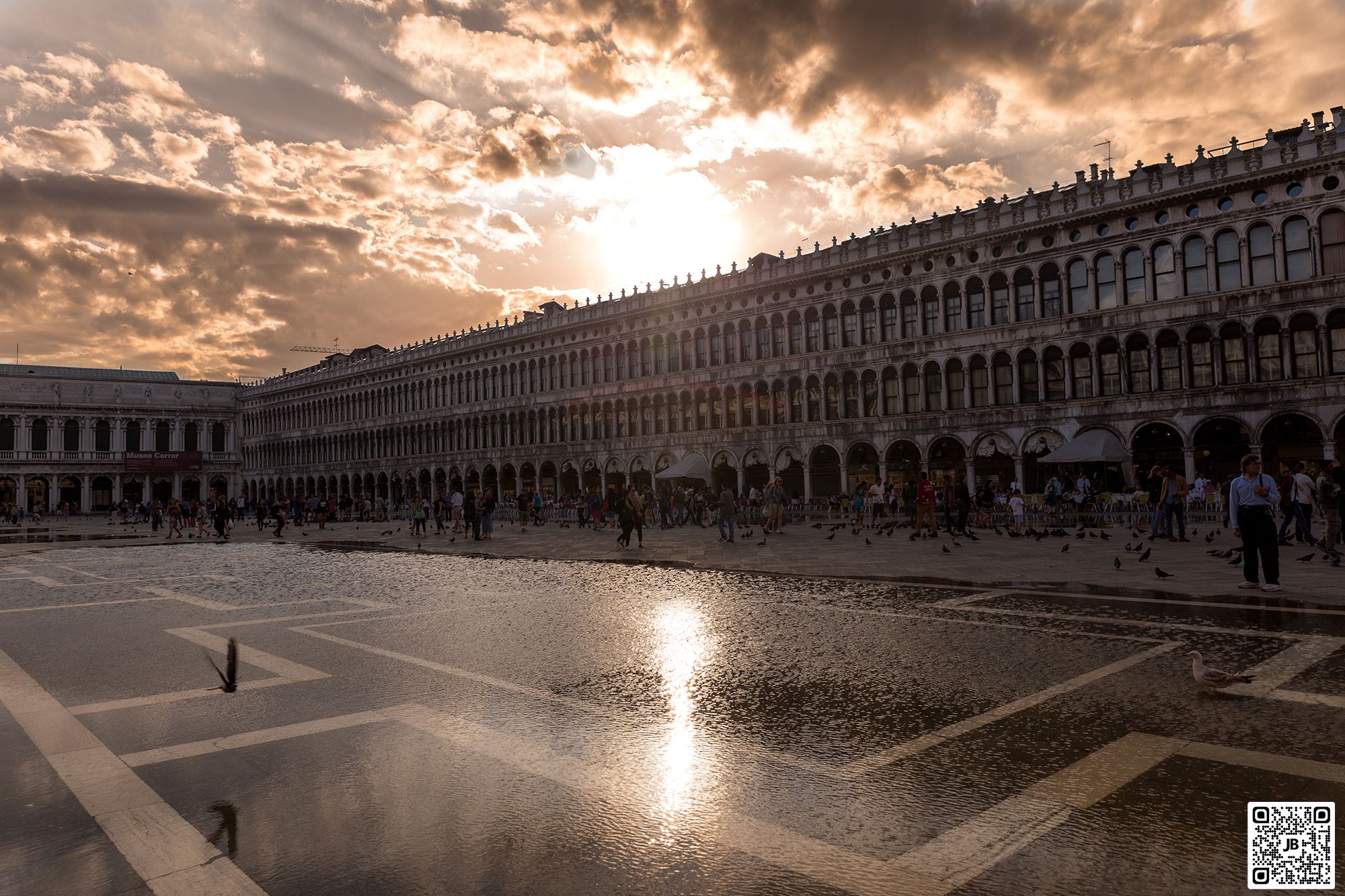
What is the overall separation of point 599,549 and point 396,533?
51.4ft

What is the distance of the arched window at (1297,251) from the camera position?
34.0m

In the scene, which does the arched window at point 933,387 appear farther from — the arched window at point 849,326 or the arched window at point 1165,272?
the arched window at point 1165,272

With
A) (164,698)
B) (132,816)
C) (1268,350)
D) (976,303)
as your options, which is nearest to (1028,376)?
(976,303)

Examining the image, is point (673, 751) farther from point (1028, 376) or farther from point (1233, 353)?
point (1028, 376)

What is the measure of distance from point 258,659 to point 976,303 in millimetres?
41424

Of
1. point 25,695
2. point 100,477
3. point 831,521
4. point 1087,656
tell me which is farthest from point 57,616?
point 100,477

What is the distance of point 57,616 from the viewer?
1112 cm

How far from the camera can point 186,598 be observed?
1296 centimetres

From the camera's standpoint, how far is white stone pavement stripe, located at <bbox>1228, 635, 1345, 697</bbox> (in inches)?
233

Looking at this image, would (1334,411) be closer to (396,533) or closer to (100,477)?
(396,533)

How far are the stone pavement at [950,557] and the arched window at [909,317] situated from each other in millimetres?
18905

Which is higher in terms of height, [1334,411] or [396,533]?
[1334,411]

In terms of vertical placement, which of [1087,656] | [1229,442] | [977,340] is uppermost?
[977,340]

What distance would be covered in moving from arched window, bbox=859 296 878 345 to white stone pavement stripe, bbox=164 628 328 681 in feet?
136
